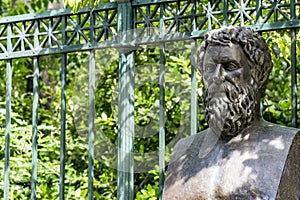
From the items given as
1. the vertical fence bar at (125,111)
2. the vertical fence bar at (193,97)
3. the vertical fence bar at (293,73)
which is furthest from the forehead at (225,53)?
the vertical fence bar at (125,111)

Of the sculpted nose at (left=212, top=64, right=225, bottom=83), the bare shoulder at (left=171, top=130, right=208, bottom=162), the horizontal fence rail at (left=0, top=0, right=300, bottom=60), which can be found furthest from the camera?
the horizontal fence rail at (left=0, top=0, right=300, bottom=60)

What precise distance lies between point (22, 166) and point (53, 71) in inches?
85.8

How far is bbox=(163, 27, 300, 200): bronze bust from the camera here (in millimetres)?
3994

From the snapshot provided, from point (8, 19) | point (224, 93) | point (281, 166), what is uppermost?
point (8, 19)

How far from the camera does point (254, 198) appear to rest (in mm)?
3943

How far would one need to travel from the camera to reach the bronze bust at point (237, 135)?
3.99 m

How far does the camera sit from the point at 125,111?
16.0ft

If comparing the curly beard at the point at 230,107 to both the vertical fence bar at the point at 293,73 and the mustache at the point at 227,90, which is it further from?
the vertical fence bar at the point at 293,73

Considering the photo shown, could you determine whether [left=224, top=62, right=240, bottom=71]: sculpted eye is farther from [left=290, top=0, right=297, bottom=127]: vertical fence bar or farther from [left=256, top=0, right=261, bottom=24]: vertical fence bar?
[left=256, top=0, right=261, bottom=24]: vertical fence bar

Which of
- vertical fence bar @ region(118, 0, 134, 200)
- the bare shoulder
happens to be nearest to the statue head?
the bare shoulder

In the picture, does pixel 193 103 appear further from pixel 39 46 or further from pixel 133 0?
pixel 39 46

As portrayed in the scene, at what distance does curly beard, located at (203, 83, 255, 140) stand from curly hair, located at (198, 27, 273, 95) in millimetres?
105

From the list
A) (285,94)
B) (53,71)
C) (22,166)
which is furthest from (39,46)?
(53,71)

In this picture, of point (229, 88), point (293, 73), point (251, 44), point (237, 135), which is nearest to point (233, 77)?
point (229, 88)
